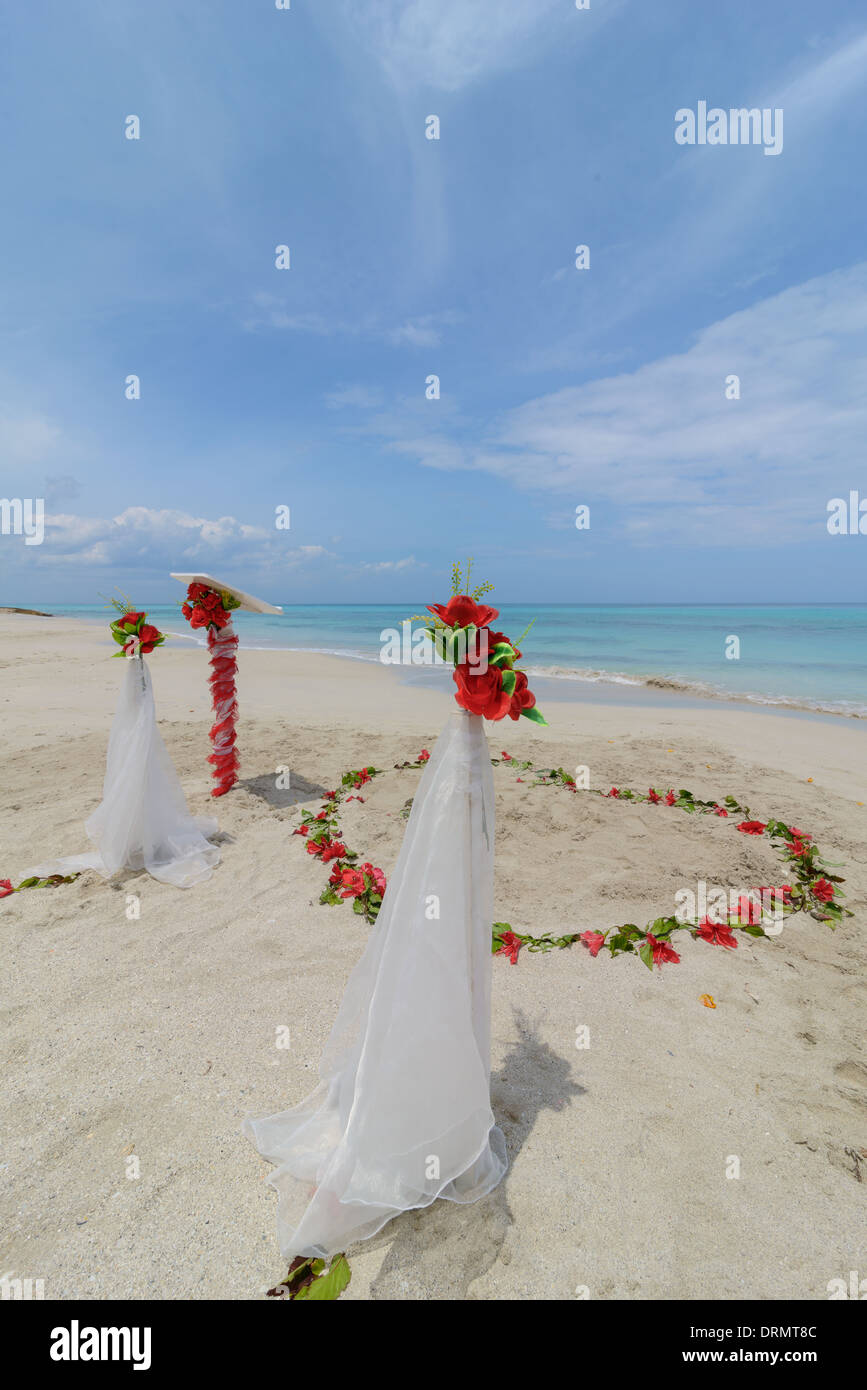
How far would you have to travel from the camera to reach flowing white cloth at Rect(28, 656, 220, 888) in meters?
5.69

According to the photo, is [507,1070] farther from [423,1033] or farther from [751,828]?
[751,828]

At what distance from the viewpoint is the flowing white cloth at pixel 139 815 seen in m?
5.69

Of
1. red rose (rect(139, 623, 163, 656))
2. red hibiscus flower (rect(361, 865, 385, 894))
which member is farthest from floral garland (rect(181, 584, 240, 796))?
red hibiscus flower (rect(361, 865, 385, 894))

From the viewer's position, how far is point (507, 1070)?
3.45 meters

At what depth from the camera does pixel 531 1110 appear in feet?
10.4

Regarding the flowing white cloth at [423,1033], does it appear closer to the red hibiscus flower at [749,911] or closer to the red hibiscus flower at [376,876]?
the red hibiscus flower at [376,876]

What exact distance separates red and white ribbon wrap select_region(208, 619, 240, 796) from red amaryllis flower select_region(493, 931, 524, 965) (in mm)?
4573

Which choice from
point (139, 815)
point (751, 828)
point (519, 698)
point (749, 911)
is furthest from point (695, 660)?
point (519, 698)

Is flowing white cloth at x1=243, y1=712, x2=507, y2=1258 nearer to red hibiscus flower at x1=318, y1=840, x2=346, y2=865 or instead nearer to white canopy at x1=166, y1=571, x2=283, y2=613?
red hibiscus flower at x1=318, y1=840, x2=346, y2=865

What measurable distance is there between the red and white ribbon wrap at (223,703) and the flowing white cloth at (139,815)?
1.52 metres

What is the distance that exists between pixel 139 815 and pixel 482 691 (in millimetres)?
4785

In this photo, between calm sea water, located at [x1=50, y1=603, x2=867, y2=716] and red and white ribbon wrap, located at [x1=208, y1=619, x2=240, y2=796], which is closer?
red and white ribbon wrap, located at [x1=208, y1=619, x2=240, y2=796]

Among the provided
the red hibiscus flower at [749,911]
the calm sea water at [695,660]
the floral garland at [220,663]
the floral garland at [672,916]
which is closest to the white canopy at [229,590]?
the floral garland at [220,663]
